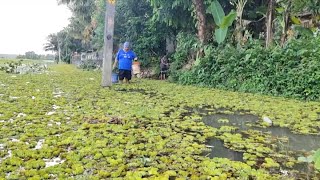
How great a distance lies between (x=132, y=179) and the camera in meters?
2.35

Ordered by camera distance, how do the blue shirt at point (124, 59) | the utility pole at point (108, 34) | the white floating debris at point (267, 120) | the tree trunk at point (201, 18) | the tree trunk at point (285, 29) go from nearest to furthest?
the white floating debris at point (267, 120) < the utility pole at point (108, 34) < the tree trunk at point (285, 29) < the blue shirt at point (124, 59) < the tree trunk at point (201, 18)

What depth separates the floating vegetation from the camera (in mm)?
2570

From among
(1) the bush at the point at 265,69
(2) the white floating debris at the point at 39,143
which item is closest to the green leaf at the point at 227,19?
(2) the white floating debris at the point at 39,143

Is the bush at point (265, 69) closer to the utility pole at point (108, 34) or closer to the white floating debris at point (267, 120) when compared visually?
the white floating debris at point (267, 120)

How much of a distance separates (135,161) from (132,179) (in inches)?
17.5

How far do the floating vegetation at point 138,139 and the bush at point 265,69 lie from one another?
54.5 inches

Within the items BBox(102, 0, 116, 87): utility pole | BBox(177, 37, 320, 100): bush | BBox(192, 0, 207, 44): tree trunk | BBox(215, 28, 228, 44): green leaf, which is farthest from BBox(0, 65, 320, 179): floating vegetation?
BBox(192, 0, 207, 44): tree trunk

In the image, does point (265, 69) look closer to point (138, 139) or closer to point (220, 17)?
point (138, 139)

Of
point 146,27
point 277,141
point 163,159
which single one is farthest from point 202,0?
point 163,159

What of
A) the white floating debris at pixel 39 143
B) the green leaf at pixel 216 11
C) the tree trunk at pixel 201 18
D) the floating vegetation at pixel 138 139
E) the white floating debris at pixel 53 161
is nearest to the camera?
the green leaf at pixel 216 11

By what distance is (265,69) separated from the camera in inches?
323

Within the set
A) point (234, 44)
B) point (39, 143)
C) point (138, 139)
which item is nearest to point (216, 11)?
point (138, 139)

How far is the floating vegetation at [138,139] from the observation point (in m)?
2.57

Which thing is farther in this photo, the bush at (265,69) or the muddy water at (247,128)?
the bush at (265,69)
